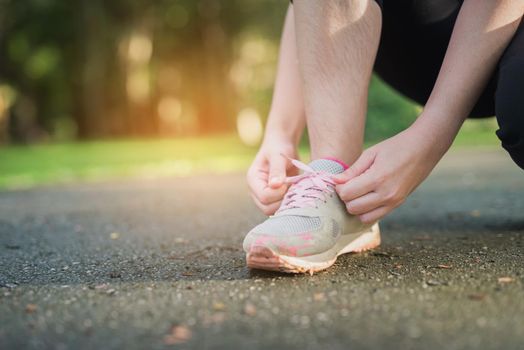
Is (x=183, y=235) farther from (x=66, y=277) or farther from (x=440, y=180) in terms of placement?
(x=440, y=180)

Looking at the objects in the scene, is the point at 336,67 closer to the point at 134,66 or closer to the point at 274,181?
the point at 274,181

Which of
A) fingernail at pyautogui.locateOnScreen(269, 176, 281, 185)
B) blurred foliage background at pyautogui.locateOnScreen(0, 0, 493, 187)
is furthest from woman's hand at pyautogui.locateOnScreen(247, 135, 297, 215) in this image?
blurred foliage background at pyautogui.locateOnScreen(0, 0, 493, 187)

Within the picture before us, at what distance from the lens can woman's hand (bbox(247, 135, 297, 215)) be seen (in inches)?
64.1

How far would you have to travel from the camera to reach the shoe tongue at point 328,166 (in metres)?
1.54

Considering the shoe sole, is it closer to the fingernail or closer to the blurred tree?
the fingernail

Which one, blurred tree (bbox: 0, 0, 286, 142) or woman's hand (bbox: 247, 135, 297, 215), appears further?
blurred tree (bbox: 0, 0, 286, 142)

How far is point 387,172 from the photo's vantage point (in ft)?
4.72

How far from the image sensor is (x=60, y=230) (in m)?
2.46

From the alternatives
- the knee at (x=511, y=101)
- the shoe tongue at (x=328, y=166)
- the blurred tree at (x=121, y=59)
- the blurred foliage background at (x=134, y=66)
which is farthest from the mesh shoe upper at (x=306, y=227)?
the blurred tree at (x=121, y=59)

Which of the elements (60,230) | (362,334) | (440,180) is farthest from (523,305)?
(440,180)

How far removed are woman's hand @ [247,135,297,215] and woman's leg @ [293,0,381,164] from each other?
123 millimetres

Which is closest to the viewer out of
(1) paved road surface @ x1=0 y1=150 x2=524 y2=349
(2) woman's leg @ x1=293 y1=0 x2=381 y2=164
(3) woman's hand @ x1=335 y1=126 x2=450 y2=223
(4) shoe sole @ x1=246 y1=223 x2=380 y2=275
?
(1) paved road surface @ x1=0 y1=150 x2=524 y2=349

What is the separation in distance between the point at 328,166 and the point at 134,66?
1502 centimetres

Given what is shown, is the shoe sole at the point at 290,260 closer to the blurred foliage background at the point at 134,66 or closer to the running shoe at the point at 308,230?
the running shoe at the point at 308,230
